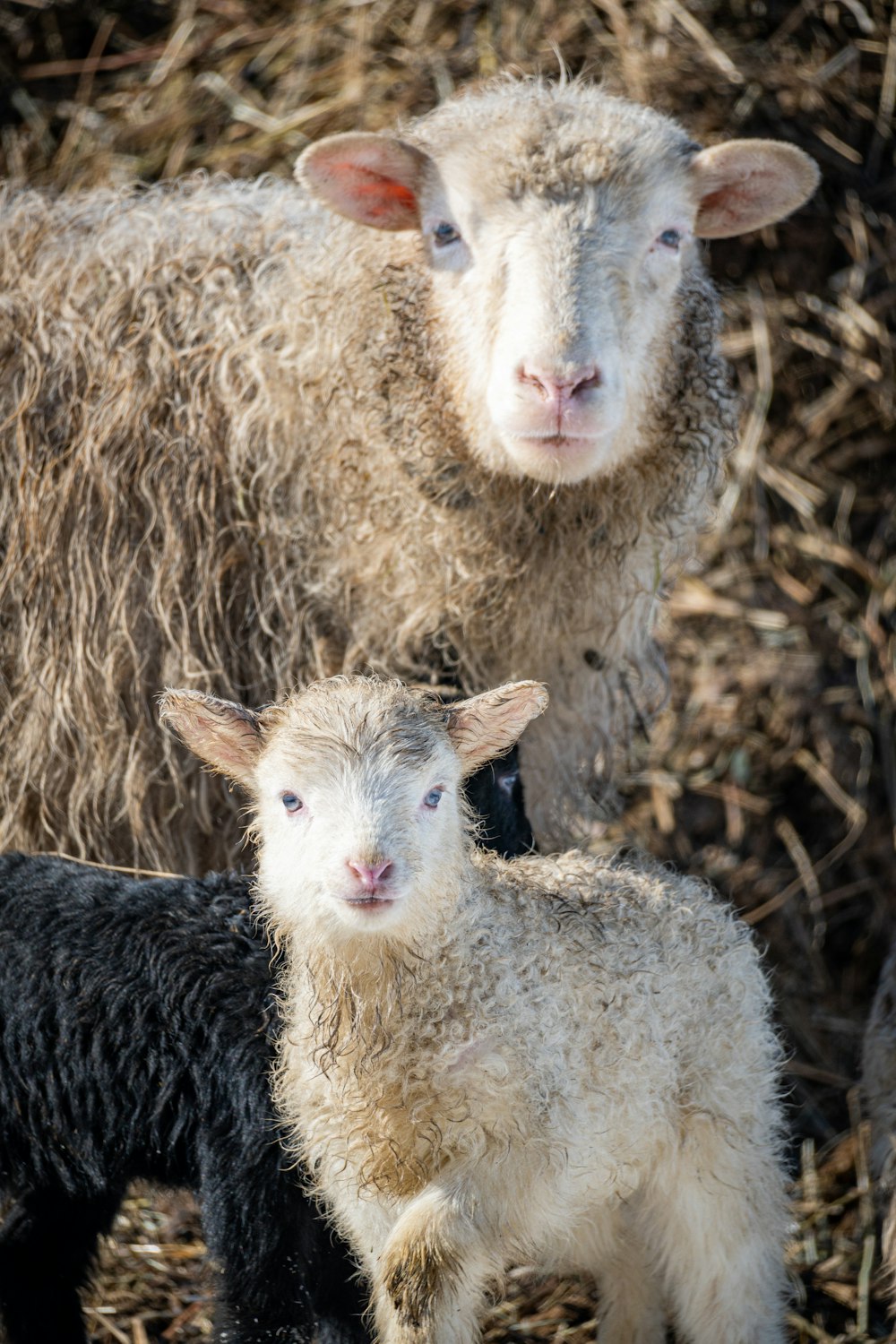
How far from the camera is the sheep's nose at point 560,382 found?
2914mm

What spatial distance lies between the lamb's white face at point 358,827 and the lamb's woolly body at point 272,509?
1031 mm

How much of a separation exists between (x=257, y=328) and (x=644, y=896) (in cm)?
161

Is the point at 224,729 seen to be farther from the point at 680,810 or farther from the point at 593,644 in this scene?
the point at 680,810

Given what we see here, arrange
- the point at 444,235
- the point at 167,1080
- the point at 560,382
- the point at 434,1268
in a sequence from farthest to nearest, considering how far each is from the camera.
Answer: the point at 444,235
the point at 560,382
the point at 167,1080
the point at 434,1268

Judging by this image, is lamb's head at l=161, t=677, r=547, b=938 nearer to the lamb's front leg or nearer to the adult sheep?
the lamb's front leg

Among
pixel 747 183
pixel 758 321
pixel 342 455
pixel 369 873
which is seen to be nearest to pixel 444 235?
pixel 342 455

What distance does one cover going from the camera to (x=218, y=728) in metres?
2.55

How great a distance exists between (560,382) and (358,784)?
0.98 m

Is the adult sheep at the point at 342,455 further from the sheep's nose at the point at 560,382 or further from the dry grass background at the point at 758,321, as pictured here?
the dry grass background at the point at 758,321

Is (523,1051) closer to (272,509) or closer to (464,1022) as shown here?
(464,1022)

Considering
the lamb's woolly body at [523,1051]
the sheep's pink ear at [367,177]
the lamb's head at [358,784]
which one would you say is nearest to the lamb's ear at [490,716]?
the lamb's head at [358,784]

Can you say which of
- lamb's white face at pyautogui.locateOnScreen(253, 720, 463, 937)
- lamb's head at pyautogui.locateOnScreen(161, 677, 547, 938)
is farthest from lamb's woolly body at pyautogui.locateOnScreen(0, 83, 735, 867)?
lamb's white face at pyautogui.locateOnScreen(253, 720, 463, 937)

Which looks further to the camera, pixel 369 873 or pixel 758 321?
pixel 758 321

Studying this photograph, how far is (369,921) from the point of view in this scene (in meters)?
2.28
